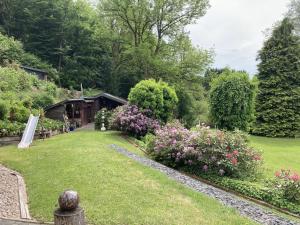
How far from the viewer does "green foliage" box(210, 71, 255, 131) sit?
611 inches

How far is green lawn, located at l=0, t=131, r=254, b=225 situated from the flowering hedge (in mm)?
1838

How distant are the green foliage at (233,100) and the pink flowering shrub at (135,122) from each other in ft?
12.8

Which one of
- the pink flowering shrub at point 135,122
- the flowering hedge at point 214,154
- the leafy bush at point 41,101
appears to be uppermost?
the leafy bush at point 41,101

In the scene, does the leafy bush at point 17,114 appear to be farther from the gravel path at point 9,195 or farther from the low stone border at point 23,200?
the low stone border at point 23,200

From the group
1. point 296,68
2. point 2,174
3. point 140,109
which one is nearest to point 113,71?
point 140,109

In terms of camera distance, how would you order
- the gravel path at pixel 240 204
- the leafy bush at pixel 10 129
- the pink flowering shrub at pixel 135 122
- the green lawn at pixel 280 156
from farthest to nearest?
the pink flowering shrub at pixel 135 122 < the leafy bush at pixel 10 129 < the green lawn at pixel 280 156 < the gravel path at pixel 240 204

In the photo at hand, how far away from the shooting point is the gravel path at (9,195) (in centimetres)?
595

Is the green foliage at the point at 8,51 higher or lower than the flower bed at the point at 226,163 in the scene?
higher

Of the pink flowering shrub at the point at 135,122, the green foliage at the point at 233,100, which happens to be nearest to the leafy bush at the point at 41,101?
the pink flowering shrub at the point at 135,122

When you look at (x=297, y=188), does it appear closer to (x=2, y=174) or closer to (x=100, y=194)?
(x=100, y=194)

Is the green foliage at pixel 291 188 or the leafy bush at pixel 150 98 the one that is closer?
the green foliage at pixel 291 188

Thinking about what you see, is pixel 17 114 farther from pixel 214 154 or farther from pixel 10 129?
pixel 214 154

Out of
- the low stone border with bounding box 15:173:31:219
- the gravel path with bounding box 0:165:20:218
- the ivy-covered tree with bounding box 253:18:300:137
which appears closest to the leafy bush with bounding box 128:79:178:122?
the ivy-covered tree with bounding box 253:18:300:137

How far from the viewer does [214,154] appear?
983 centimetres
